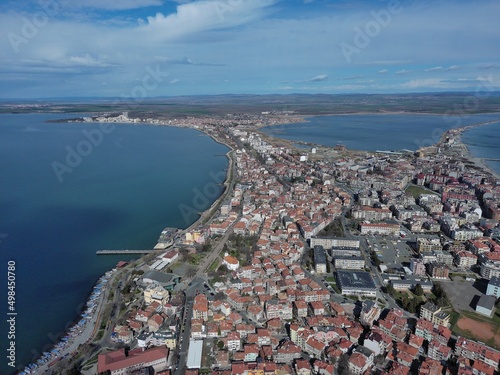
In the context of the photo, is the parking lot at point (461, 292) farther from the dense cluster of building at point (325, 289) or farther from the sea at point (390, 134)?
the sea at point (390, 134)

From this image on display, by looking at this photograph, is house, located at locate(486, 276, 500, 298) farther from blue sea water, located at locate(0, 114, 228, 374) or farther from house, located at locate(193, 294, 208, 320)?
blue sea water, located at locate(0, 114, 228, 374)

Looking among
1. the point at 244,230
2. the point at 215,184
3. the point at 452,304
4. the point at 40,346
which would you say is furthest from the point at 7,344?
the point at 215,184

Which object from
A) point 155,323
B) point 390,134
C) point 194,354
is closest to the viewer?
point 194,354

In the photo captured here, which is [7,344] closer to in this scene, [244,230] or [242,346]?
[242,346]

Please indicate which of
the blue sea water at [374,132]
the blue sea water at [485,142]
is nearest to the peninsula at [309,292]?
the blue sea water at [485,142]

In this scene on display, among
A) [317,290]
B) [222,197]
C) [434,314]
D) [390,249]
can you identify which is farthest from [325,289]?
[222,197]

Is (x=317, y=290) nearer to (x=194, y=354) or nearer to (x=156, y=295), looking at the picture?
(x=194, y=354)
